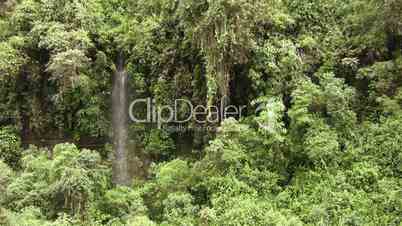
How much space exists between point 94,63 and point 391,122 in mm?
10013

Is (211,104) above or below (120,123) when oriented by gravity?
above

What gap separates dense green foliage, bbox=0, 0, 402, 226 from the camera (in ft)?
42.0

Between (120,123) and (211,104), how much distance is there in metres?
3.96

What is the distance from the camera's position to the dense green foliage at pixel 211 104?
42.0ft

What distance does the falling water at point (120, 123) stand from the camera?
16211mm

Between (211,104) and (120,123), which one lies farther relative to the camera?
(120,123)

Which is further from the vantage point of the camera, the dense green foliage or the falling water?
the falling water

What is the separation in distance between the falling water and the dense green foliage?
0.28m

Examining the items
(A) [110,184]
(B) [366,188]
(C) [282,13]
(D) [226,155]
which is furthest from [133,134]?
(B) [366,188]

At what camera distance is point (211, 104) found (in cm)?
Answer: 1512

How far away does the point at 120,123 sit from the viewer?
17484 mm

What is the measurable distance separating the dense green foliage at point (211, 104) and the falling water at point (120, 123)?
28cm

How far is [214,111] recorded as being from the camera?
1540 cm

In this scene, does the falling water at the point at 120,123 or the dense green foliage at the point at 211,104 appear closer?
the dense green foliage at the point at 211,104
